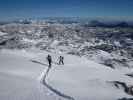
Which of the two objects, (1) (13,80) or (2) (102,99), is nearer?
(2) (102,99)

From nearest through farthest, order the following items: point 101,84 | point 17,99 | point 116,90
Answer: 1. point 17,99
2. point 116,90
3. point 101,84

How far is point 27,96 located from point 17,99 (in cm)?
65

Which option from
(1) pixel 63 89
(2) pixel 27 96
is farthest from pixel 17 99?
(1) pixel 63 89

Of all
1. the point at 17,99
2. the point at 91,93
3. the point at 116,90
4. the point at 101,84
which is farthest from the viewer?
the point at 101,84

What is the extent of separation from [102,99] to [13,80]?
6.28m

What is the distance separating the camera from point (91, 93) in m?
11.8

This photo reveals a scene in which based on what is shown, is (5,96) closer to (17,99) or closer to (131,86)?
(17,99)

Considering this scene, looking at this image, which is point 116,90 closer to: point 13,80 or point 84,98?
point 84,98

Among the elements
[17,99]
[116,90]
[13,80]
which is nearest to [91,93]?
[116,90]

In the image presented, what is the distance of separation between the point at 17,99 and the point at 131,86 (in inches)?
294

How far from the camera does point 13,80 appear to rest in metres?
13.7

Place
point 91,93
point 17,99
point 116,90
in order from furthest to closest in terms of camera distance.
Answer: point 116,90, point 91,93, point 17,99

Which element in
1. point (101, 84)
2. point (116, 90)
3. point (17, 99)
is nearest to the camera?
point (17, 99)

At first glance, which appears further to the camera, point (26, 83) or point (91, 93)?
point (26, 83)
